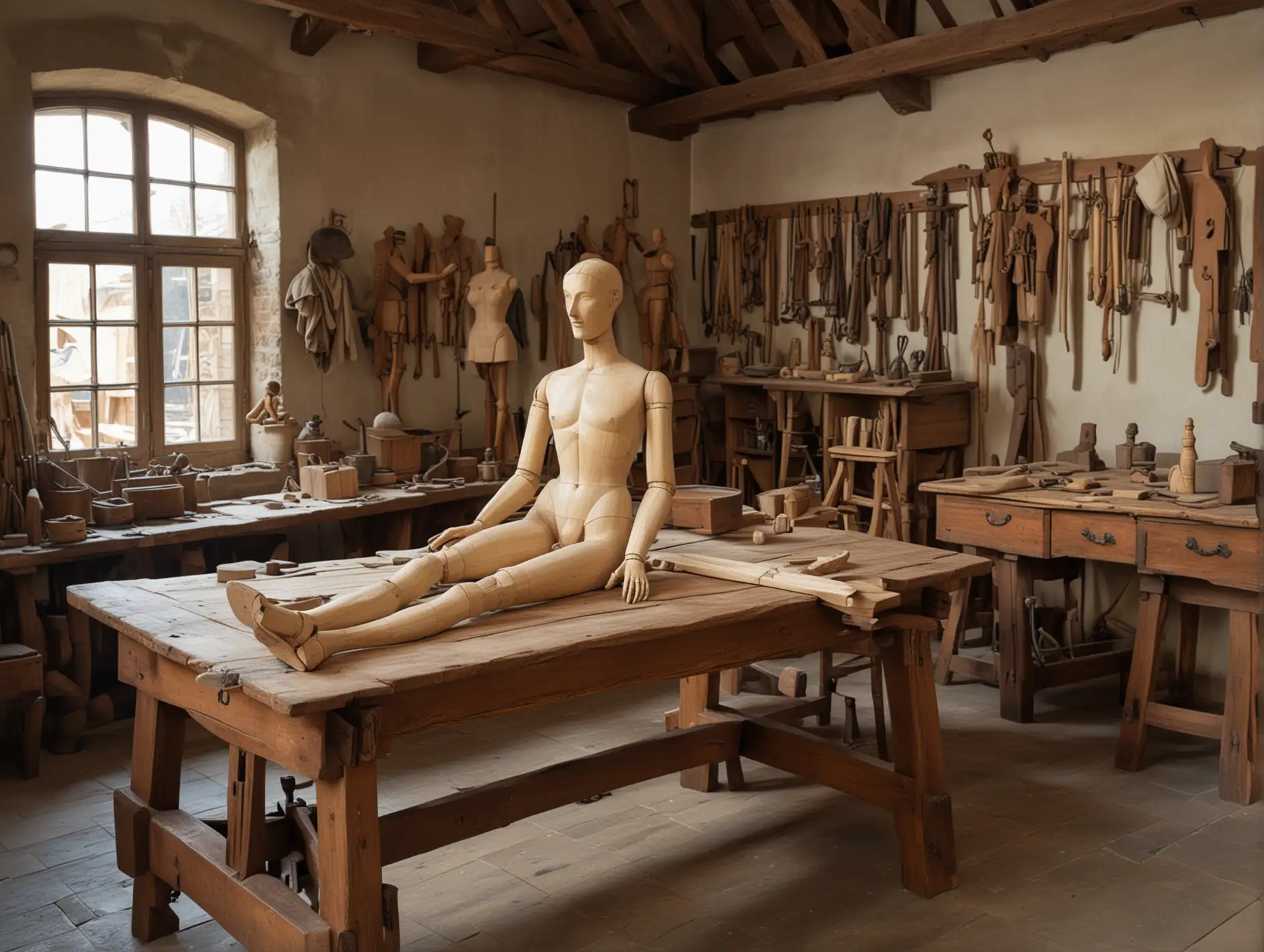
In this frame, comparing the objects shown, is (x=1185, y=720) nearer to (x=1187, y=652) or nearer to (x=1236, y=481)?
(x=1187, y=652)

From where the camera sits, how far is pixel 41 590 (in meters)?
5.66

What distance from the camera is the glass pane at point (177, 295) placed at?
643 centimetres

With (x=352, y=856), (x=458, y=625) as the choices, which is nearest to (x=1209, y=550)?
(x=458, y=625)

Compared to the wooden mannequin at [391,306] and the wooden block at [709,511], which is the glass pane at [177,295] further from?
the wooden block at [709,511]

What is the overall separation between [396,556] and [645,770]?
1088 mm

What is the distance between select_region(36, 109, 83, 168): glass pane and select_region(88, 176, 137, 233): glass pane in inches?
5.2

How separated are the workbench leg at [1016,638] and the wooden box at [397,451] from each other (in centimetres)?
323

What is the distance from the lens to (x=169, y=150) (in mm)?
6434

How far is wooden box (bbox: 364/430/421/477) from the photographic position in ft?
21.9

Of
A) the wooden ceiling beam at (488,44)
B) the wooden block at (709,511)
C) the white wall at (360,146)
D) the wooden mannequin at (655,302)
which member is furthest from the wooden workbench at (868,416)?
the wooden block at (709,511)

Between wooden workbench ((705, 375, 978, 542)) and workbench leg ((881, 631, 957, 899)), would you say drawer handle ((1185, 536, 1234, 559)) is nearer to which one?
workbench leg ((881, 631, 957, 899))

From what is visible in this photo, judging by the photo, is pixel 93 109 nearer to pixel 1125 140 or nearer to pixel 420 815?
pixel 420 815

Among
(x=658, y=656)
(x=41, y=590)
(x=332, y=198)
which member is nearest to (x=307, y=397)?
(x=332, y=198)

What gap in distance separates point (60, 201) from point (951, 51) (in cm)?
473
